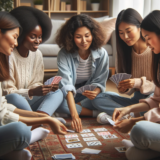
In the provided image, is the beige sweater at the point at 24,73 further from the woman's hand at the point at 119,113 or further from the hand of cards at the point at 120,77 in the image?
the woman's hand at the point at 119,113

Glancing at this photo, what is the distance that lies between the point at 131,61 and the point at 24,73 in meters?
1.20

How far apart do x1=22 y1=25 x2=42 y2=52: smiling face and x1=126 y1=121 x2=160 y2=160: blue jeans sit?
1.49 m

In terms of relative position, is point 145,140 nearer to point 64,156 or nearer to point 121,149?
point 121,149

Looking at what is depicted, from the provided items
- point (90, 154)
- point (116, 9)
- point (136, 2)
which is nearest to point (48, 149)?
point (90, 154)

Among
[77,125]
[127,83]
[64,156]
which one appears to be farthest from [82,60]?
[64,156]

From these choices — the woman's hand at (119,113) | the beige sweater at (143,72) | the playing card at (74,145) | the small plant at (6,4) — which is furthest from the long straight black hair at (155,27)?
the small plant at (6,4)

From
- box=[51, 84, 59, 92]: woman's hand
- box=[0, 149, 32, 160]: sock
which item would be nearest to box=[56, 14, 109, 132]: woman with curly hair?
box=[51, 84, 59, 92]: woman's hand

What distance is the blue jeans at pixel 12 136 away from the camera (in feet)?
5.35

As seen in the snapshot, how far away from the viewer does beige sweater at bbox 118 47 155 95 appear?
2.71m

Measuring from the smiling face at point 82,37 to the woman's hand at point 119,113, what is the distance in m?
0.93

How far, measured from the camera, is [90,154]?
1.96 metres

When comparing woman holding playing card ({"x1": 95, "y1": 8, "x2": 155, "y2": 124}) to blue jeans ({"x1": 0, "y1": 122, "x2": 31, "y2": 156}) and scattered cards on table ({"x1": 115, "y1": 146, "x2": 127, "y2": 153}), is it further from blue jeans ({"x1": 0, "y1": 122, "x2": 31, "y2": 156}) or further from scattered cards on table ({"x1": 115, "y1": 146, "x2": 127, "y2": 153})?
blue jeans ({"x1": 0, "y1": 122, "x2": 31, "y2": 156})

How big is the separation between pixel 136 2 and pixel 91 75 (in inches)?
135

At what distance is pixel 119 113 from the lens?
222cm
